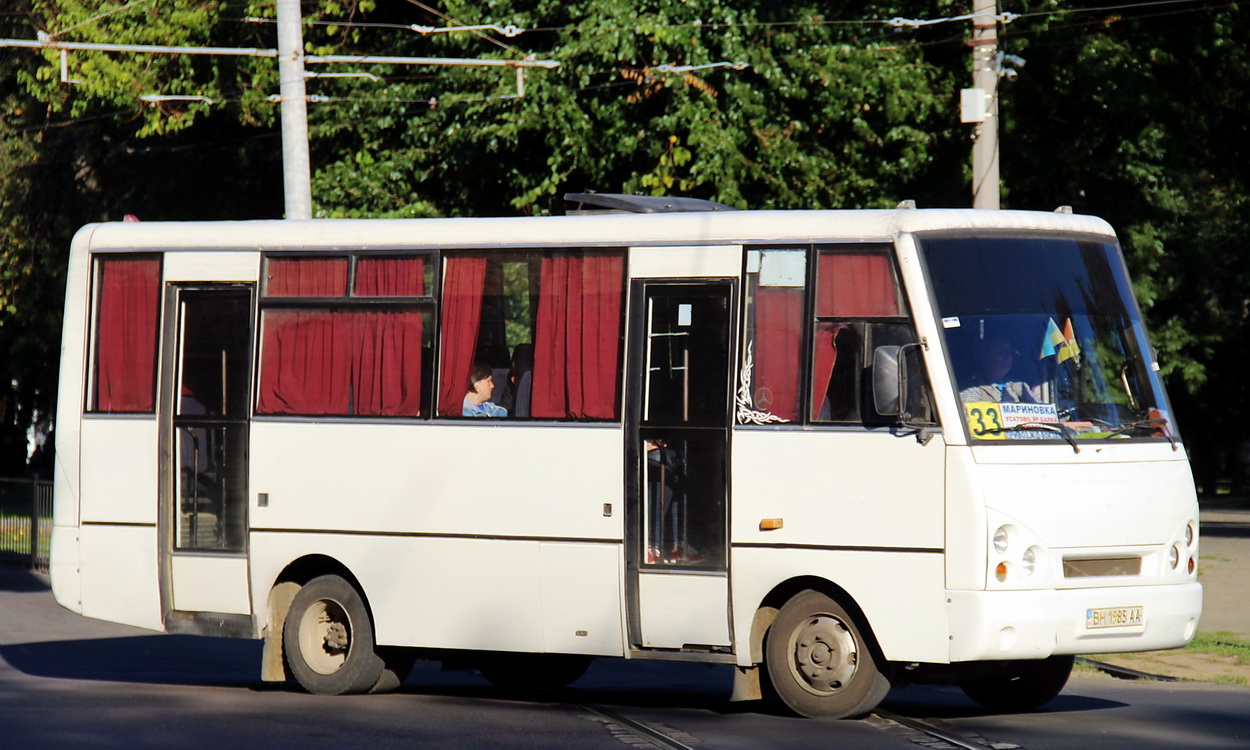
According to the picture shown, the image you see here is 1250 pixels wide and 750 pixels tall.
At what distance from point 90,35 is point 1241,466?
40225mm

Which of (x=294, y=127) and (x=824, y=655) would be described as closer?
(x=824, y=655)

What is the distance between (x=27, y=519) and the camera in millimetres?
25031

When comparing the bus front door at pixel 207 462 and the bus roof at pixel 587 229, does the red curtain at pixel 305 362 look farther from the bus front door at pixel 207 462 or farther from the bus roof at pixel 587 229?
the bus roof at pixel 587 229

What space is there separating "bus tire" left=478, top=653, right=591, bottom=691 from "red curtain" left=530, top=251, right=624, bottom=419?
93.2 inches

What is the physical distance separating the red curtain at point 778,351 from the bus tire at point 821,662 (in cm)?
108

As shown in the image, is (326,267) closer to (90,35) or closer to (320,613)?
(320,613)

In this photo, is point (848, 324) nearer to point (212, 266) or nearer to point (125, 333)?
point (212, 266)

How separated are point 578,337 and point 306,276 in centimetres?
207

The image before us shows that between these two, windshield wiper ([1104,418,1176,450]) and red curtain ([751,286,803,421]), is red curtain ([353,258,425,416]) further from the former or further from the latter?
windshield wiper ([1104,418,1176,450])

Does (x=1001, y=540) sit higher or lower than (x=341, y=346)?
lower

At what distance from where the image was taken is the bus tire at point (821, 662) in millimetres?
10016

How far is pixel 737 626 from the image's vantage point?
1031 cm

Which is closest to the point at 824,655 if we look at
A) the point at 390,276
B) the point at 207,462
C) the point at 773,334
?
the point at 773,334

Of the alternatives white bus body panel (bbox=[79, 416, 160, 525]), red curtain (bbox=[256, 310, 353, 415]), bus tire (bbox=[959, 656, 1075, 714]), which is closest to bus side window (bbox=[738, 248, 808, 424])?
bus tire (bbox=[959, 656, 1075, 714])
